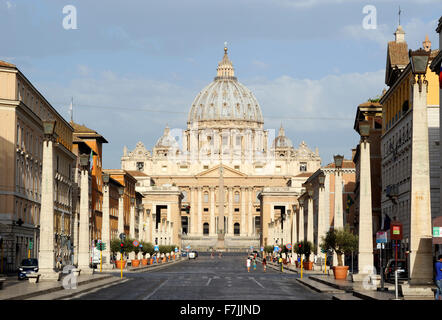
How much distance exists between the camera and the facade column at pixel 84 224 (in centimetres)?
5828

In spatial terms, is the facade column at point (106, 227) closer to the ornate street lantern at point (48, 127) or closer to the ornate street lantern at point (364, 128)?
the ornate street lantern at point (48, 127)

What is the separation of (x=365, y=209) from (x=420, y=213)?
42.1ft

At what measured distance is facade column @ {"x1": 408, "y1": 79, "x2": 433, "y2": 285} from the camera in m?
31.1

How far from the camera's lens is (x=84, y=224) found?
59062 millimetres

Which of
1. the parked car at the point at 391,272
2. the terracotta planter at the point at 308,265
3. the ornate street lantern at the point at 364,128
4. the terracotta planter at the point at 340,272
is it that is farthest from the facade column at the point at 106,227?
the ornate street lantern at the point at 364,128

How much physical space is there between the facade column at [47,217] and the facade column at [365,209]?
48.9ft

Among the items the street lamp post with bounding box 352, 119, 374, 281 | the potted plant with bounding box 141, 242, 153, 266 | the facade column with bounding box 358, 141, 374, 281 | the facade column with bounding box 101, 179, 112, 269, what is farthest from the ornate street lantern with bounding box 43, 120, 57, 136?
the potted plant with bounding box 141, 242, 153, 266

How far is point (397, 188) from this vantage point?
243ft

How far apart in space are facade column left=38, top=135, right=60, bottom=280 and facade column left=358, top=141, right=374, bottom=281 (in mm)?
14906

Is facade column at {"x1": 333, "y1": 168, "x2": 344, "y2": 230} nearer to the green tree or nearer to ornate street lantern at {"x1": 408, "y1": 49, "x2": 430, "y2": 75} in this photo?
the green tree

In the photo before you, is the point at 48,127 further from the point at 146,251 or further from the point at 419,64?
the point at 146,251
